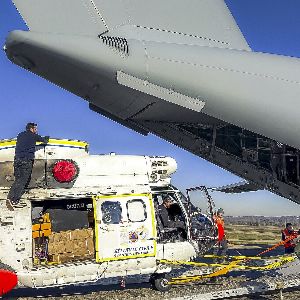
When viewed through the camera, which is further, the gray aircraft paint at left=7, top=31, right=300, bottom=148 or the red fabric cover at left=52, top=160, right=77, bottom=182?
the red fabric cover at left=52, top=160, right=77, bottom=182

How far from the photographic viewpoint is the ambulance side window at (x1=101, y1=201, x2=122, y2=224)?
34.4ft

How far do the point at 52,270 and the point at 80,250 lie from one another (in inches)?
38.2

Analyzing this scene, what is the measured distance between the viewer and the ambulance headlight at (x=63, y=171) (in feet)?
33.7

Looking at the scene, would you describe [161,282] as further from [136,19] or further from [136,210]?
[136,19]

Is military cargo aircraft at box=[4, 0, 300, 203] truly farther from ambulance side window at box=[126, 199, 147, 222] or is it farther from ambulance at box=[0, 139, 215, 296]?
ambulance side window at box=[126, 199, 147, 222]

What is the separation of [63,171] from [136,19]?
5.16 metres

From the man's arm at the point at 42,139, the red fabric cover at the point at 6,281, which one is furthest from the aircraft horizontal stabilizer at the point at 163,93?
the red fabric cover at the point at 6,281

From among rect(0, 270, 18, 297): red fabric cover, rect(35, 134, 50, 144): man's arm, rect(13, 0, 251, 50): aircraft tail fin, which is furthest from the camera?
rect(35, 134, 50, 144): man's arm

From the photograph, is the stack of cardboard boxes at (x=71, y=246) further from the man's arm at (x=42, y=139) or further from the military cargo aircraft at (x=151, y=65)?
the military cargo aircraft at (x=151, y=65)

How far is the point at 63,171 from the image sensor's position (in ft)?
33.7

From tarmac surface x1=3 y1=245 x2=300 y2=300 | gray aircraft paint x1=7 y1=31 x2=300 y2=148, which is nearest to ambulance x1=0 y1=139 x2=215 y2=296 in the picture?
tarmac surface x1=3 y1=245 x2=300 y2=300

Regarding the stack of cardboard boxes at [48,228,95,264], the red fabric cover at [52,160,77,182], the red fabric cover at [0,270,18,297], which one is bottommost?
the red fabric cover at [0,270,18,297]

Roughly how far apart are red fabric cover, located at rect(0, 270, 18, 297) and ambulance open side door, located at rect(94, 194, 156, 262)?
2048 millimetres

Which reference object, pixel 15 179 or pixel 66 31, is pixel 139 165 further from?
pixel 66 31
